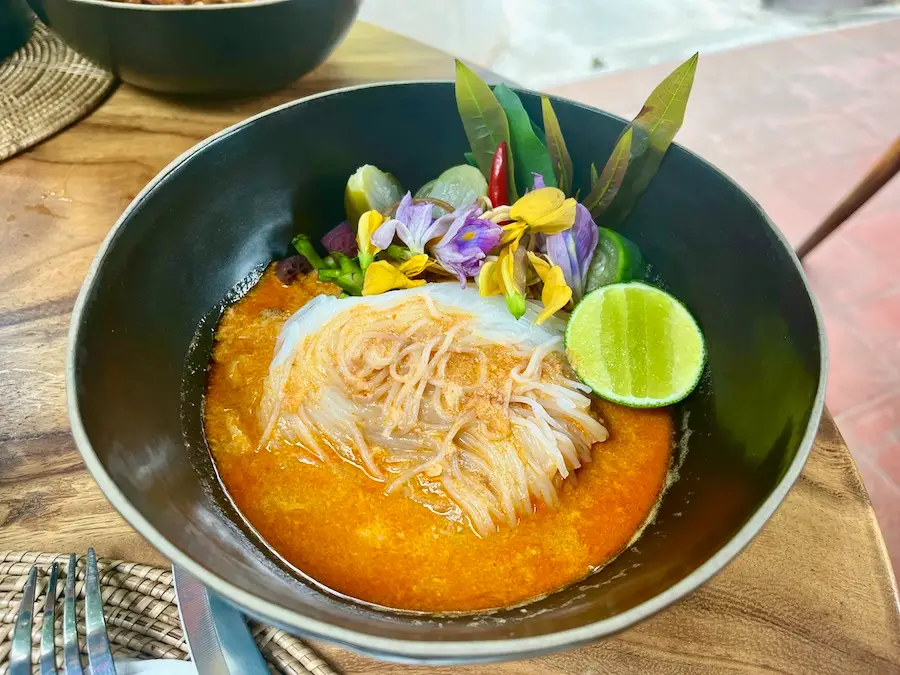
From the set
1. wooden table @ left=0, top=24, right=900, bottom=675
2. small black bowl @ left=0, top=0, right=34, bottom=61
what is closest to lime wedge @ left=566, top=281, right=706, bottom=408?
wooden table @ left=0, top=24, right=900, bottom=675

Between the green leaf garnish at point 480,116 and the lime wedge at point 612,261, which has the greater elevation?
the green leaf garnish at point 480,116

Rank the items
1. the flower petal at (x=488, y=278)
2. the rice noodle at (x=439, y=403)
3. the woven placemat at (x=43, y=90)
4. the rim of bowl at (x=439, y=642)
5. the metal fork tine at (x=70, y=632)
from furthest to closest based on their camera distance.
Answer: the woven placemat at (x=43, y=90), the flower petal at (x=488, y=278), the rice noodle at (x=439, y=403), the metal fork tine at (x=70, y=632), the rim of bowl at (x=439, y=642)

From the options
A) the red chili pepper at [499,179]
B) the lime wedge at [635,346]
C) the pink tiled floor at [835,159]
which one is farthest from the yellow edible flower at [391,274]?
the pink tiled floor at [835,159]

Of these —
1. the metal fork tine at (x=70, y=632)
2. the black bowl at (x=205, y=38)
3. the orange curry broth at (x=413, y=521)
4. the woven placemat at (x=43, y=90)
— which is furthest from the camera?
the woven placemat at (x=43, y=90)

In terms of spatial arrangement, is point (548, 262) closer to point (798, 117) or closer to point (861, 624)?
point (861, 624)

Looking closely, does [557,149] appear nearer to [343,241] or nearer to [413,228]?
[413,228]

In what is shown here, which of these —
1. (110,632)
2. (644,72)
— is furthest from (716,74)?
(110,632)

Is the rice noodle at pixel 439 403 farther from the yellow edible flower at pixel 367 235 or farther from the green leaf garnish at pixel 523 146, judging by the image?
the green leaf garnish at pixel 523 146
